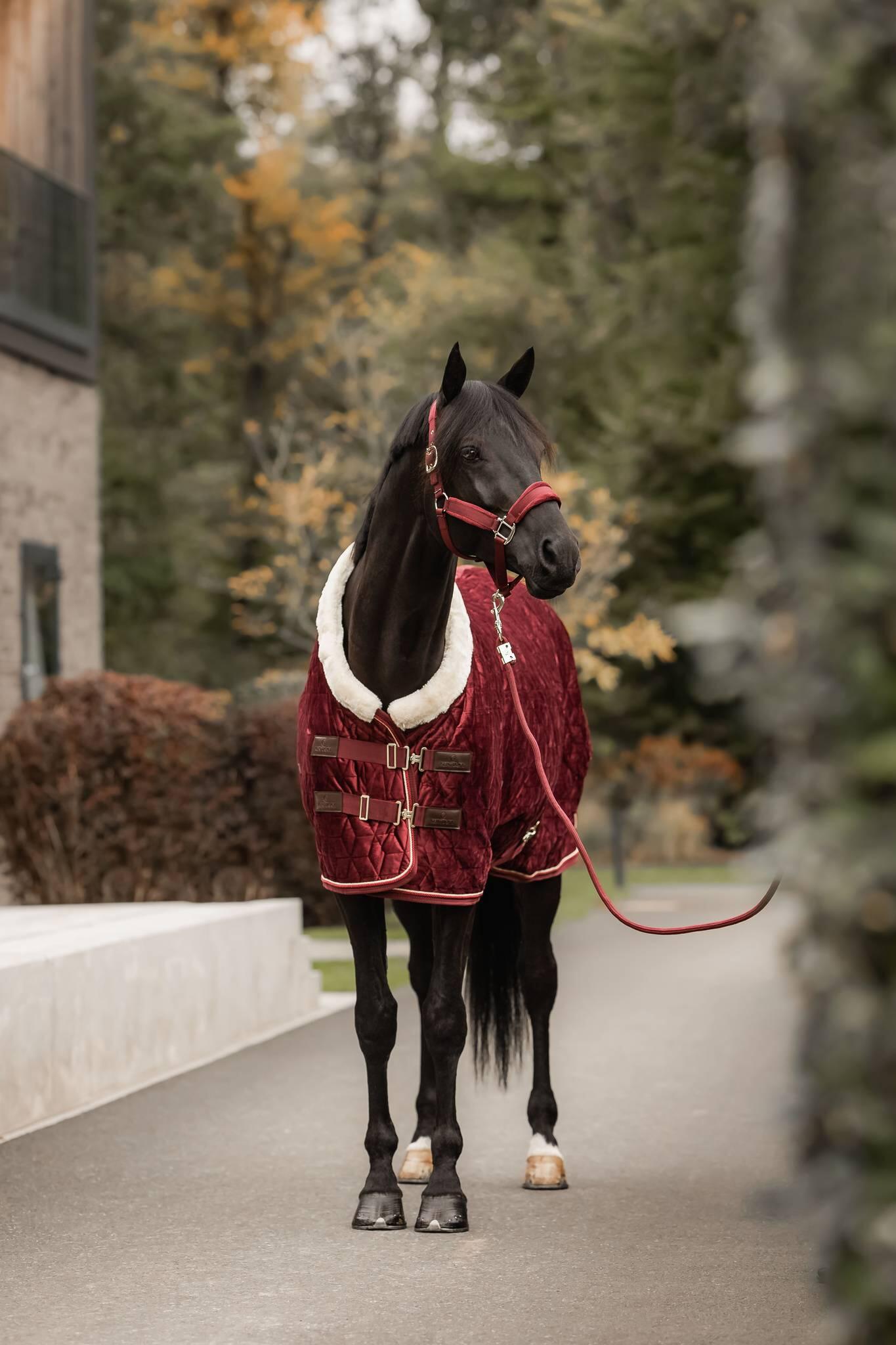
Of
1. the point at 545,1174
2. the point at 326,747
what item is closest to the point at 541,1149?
the point at 545,1174

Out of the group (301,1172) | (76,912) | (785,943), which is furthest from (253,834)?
(785,943)

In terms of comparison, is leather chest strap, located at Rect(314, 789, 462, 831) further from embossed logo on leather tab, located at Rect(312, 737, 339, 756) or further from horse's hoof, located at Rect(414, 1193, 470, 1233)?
→ horse's hoof, located at Rect(414, 1193, 470, 1233)

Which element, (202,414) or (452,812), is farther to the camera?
(202,414)

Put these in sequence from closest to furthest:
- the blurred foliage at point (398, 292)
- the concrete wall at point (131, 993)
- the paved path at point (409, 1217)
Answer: the paved path at point (409, 1217) → the concrete wall at point (131, 993) → the blurred foliage at point (398, 292)

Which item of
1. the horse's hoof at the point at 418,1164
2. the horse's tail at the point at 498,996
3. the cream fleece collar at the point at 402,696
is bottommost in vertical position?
the horse's hoof at the point at 418,1164

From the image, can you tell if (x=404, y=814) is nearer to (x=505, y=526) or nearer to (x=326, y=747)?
(x=326, y=747)

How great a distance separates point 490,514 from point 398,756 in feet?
2.83

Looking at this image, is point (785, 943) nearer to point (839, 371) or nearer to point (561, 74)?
point (839, 371)

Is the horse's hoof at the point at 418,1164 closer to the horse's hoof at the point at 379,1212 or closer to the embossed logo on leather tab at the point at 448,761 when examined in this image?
the horse's hoof at the point at 379,1212

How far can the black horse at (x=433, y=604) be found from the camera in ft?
20.1

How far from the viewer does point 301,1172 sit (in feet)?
23.8

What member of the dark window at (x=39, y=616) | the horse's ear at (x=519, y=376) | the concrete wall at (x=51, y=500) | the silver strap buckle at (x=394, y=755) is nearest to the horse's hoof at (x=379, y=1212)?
the silver strap buckle at (x=394, y=755)

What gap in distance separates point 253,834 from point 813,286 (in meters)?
14.1

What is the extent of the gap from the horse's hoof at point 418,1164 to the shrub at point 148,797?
863cm
